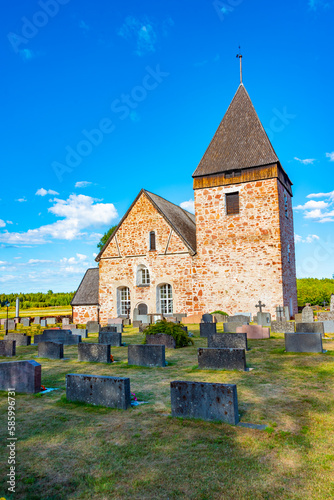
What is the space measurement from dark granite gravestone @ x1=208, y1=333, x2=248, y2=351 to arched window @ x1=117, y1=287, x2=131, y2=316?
16.0 metres

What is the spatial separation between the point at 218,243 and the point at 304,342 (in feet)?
44.5

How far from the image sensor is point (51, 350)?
11.8 m

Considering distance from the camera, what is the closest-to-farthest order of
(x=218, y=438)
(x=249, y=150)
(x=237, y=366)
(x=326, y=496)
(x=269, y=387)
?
(x=326, y=496) → (x=218, y=438) → (x=269, y=387) → (x=237, y=366) → (x=249, y=150)

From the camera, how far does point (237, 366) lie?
27.7 feet

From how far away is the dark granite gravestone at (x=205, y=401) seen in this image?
5.09 m

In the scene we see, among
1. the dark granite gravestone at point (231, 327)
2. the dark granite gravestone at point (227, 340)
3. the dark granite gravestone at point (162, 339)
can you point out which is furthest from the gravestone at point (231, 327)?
the dark granite gravestone at point (227, 340)

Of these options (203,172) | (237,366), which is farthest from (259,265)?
(237,366)

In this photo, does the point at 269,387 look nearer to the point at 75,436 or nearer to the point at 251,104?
the point at 75,436

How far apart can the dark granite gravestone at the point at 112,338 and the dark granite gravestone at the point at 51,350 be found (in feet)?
9.24

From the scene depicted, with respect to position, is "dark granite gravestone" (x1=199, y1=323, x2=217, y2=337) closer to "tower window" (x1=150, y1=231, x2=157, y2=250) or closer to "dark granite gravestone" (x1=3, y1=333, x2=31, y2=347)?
"dark granite gravestone" (x1=3, y1=333, x2=31, y2=347)

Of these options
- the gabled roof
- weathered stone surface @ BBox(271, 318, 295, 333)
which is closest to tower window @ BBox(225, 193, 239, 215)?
the gabled roof

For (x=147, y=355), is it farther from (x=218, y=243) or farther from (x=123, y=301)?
(x=123, y=301)

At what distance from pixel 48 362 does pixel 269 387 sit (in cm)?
715

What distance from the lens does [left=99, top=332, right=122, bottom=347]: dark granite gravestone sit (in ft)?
46.5
